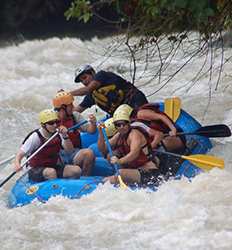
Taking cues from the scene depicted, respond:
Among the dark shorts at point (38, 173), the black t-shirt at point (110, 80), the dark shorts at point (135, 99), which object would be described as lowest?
the dark shorts at point (38, 173)

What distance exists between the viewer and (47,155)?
6496 millimetres

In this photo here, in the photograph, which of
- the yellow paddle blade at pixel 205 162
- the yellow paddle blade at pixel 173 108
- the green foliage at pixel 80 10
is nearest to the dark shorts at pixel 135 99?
the yellow paddle blade at pixel 173 108

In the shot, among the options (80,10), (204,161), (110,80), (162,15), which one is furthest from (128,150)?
(80,10)

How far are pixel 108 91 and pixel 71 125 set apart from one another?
881 millimetres

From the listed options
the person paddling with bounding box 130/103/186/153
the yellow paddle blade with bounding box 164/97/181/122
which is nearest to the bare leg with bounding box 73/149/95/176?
the person paddling with bounding box 130/103/186/153

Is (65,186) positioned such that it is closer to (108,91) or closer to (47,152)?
(47,152)

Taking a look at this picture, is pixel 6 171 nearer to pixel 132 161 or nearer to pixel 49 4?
pixel 132 161

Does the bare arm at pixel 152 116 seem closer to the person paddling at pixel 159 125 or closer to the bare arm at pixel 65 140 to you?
the person paddling at pixel 159 125

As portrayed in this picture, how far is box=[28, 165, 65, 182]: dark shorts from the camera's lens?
21.1ft

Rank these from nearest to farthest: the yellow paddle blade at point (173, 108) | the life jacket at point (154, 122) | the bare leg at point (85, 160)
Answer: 1. the bare leg at point (85, 160)
2. the life jacket at point (154, 122)
3. the yellow paddle blade at point (173, 108)

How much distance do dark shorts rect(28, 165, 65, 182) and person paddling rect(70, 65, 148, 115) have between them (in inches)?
44.7

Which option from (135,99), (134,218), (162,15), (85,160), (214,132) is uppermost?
(162,15)

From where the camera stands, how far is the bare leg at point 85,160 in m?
6.53

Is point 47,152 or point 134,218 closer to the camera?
point 134,218
